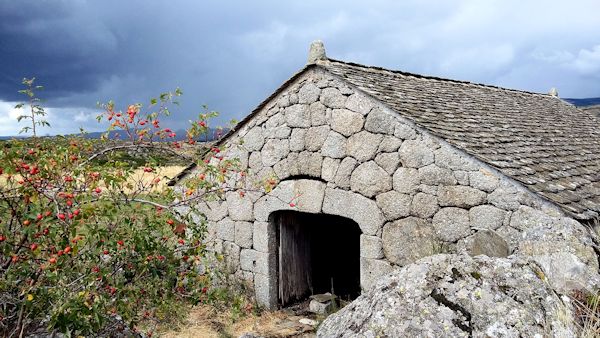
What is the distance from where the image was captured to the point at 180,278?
3770 mm

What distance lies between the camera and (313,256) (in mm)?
8164

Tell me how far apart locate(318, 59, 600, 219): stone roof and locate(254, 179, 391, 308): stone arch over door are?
1.33m

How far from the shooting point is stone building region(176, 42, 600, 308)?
17.3 ft

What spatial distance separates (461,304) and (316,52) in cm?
514

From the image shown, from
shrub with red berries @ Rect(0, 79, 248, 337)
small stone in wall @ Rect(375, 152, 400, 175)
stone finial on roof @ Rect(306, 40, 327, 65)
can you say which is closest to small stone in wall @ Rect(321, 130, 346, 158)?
small stone in wall @ Rect(375, 152, 400, 175)

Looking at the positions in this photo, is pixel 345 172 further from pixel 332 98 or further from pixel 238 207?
pixel 238 207

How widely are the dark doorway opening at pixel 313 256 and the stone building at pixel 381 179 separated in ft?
0.08

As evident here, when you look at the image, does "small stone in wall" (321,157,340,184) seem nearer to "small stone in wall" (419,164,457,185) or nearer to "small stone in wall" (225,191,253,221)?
"small stone in wall" (419,164,457,185)

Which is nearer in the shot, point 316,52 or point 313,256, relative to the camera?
point 316,52

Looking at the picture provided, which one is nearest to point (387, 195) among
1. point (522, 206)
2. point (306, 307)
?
point (522, 206)

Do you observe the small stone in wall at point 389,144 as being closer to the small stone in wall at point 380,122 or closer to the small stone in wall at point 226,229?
the small stone in wall at point 380,122

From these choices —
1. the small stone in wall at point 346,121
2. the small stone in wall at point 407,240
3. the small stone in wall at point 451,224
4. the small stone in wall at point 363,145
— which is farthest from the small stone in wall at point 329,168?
the small stone in wall at point 451,224

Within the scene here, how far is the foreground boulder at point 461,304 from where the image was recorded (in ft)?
7.73

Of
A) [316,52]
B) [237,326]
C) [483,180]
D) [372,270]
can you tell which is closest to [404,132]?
[483,180]
